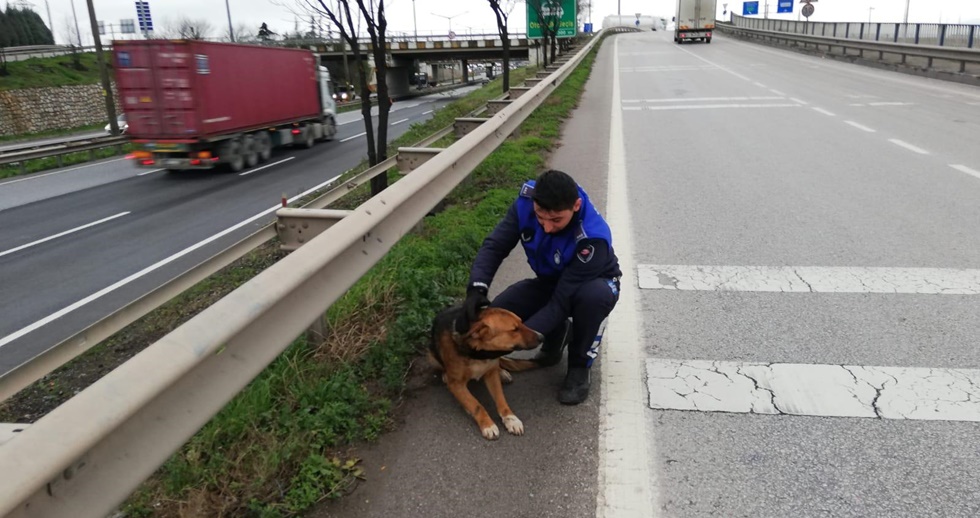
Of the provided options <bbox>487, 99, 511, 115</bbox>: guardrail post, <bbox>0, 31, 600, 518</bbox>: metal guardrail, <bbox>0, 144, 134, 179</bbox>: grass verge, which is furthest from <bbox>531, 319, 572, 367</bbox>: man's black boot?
<bbox>0, 144, 134, 179</bbox>: grass verge

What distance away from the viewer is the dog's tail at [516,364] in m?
3.70

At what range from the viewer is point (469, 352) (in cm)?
318

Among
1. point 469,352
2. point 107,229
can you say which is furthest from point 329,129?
point 469,352

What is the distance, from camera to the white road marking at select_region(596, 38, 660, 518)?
2.59 metres

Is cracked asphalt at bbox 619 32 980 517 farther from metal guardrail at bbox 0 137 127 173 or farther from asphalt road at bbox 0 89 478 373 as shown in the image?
metal guardrail at bbox 0 137 127 173

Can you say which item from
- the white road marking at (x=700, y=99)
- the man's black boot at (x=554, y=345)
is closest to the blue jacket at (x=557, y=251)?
the man's black boot at (x=554, y=345)

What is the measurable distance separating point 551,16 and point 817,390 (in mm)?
32033

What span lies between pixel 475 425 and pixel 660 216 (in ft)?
12.9

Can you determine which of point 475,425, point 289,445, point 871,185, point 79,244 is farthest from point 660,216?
point 79,244

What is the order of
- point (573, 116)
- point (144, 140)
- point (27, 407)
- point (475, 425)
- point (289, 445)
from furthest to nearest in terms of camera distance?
point (144, 140) → point (573, 116) → point (27, 407) → point (475, 425) → point (289, 445)

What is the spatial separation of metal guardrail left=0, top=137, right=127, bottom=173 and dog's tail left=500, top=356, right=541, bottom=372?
922 inches

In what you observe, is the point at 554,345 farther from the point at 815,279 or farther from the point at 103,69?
the point at 103,69

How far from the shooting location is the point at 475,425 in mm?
3211

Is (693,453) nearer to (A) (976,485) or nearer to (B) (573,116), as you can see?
(A) (976,485)
